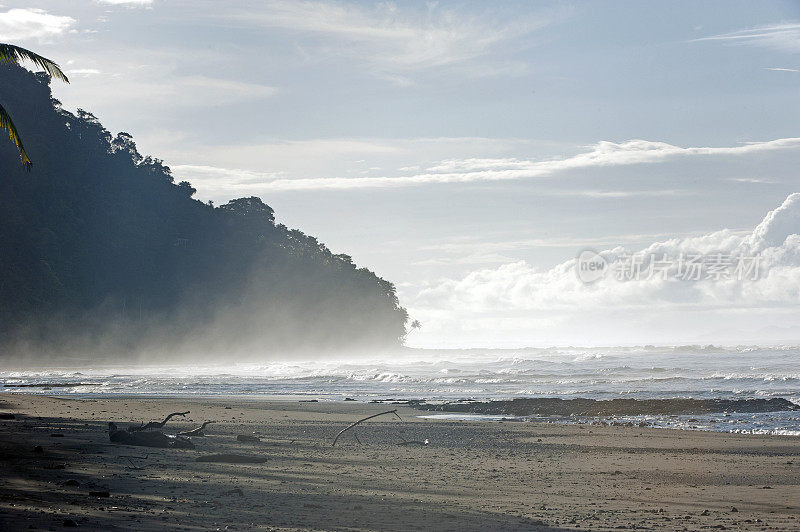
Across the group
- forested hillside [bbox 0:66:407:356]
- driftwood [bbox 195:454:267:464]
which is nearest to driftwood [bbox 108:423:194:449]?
driftwood [bbox 195:454:267:464]

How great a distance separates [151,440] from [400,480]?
4970mm

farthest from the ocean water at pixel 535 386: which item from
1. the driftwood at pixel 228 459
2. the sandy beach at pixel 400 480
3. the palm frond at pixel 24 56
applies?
the palm frond at pixel 24 56

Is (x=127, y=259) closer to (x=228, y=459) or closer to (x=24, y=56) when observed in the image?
(x=24, y=56)

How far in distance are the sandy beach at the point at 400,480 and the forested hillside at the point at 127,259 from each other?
57629mm

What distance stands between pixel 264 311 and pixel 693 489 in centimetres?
10462

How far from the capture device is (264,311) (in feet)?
370

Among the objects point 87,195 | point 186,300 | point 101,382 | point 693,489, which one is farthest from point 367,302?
point 693,489

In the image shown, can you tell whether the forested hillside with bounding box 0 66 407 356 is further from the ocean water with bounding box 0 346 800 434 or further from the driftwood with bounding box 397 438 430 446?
the driftwood with bounding box 397 438 430 446

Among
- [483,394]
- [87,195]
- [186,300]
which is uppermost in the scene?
[87,195]

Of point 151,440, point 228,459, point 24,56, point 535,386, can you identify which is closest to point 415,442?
point 228,459

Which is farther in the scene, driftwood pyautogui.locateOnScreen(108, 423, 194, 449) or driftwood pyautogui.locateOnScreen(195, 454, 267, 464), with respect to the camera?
driftwood pyautogui.locateOnScreen(108, 423, 194, 449)

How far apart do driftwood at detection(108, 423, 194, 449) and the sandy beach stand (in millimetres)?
249

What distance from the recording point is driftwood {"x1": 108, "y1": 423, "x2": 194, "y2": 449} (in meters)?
13.4

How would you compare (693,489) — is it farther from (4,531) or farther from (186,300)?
(186,300)
